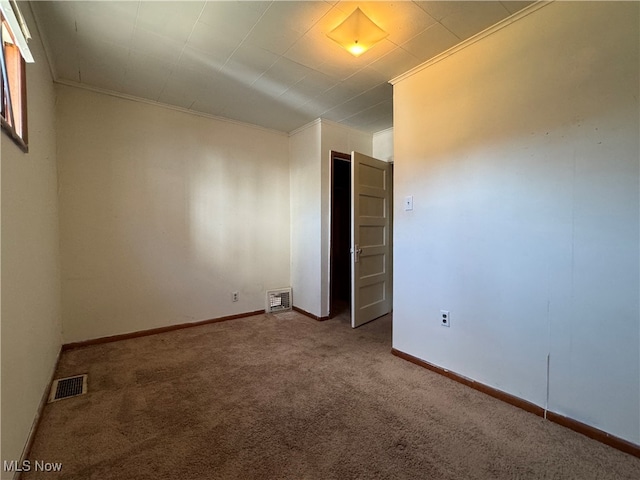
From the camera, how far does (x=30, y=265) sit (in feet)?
5.38

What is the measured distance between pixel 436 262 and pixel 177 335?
2706 millimetres

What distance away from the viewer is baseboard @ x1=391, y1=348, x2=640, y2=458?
1486 mm

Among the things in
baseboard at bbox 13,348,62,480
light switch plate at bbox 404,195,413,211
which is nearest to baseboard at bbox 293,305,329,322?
light switch plate at bbox 404,195,413,211

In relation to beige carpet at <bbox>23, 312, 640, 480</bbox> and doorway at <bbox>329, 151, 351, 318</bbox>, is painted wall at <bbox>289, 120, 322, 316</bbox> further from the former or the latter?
beige carpet at <bbox>23, 312, 640, 480</bbox>

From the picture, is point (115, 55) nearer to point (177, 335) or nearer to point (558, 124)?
point (177, 335)

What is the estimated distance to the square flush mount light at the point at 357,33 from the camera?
1778 millimetres

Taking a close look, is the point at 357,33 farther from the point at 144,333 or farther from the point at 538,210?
the point at 144,333

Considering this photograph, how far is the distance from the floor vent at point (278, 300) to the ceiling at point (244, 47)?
2363mm

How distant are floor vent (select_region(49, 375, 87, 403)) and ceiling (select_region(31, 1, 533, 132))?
2449 mm

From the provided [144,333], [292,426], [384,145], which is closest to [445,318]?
[292,426]

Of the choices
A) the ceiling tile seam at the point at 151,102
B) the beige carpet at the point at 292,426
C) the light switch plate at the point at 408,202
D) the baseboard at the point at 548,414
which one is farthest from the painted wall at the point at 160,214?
the baseboard at the point at 548,414

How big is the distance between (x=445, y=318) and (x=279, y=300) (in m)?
2.36

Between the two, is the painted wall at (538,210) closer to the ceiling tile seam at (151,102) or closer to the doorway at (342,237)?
the ceiling tile seam at (151,102)

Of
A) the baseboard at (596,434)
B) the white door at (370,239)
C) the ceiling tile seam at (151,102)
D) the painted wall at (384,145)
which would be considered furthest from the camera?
the painted wall at (384,145)
